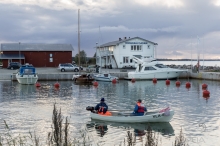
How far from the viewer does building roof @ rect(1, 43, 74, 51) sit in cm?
7894

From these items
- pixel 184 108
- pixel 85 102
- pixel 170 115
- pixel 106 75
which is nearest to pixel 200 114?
pixel 184 108

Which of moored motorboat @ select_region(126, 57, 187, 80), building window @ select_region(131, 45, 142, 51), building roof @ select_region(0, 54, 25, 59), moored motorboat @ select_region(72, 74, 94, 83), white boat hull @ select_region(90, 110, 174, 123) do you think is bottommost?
white boat hull @ select_region(90, 110, 174, 123)

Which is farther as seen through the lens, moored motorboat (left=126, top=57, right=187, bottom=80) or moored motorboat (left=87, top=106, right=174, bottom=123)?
moored motorboat (left=126, top=57, right=187, bottom=80)

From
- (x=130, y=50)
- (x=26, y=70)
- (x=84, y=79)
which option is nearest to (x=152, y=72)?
(x=84, y=79)

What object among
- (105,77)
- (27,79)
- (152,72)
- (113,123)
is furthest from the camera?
(152,72)

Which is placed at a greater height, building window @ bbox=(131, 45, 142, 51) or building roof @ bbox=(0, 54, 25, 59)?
building window @ bbox=(131, 45, 142, 51)

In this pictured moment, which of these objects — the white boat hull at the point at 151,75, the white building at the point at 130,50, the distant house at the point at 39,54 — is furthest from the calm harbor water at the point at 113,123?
the distant house at the point at 39,54

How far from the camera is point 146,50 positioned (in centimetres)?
7612

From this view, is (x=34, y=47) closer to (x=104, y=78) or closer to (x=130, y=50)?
(x=130, y=50)

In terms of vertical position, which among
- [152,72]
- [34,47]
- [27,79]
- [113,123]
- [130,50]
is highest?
[34,47]

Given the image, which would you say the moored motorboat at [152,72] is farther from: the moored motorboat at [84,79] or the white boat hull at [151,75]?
the moored motorboat at [84,79]

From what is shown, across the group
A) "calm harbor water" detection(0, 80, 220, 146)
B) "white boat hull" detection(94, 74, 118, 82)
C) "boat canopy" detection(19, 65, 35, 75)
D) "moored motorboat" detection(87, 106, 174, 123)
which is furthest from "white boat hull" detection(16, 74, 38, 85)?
"moored motorboat" detection(87, 106, 174, 123)

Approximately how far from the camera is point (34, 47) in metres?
80.4

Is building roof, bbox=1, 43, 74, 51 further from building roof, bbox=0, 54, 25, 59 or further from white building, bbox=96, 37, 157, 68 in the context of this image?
white building, bbox=96, 37, 157, 68
